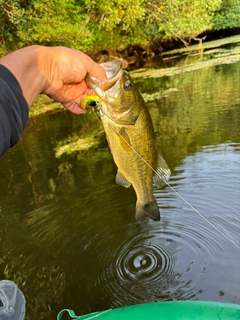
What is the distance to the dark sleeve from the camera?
51.7 inches

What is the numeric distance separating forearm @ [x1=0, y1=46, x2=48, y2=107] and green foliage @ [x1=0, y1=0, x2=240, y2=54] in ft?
38.6

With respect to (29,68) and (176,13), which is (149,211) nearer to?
(29,68)

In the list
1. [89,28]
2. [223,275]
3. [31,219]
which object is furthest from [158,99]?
[89,28]

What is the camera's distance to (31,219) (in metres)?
4.97

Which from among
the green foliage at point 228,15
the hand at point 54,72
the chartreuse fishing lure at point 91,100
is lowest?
the green foliage at point 228,15

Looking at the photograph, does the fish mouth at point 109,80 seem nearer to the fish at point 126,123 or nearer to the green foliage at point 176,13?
the fish at point 126,123

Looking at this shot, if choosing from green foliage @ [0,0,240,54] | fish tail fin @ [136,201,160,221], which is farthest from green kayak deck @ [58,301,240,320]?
green foliage @ [0,0,240,54]

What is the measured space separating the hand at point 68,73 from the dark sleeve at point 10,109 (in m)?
0.53

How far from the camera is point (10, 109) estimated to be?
1348 millimetres

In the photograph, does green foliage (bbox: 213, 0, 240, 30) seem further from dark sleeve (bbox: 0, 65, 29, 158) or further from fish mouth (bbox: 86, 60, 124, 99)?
dark sleeve (bbox: 0, 65, 29, 158)

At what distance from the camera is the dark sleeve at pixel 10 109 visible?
131cm

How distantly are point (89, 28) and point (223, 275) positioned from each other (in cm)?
2013

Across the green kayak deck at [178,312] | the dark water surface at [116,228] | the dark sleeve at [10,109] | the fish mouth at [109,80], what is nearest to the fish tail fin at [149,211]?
the green kayak deck at [178,312]

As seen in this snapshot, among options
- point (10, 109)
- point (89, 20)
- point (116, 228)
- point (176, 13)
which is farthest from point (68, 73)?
point (89, 20)
